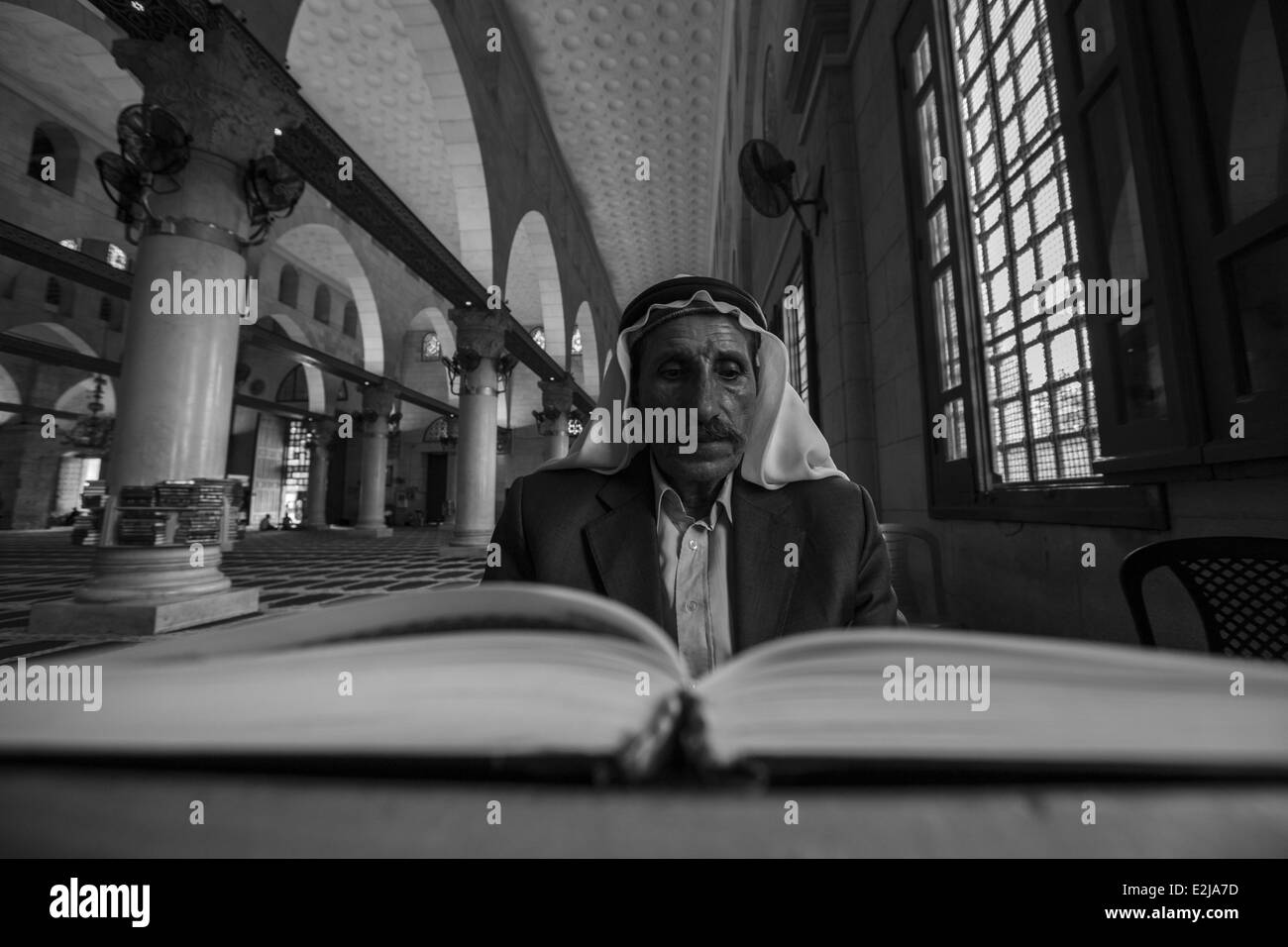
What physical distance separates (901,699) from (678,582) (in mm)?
955

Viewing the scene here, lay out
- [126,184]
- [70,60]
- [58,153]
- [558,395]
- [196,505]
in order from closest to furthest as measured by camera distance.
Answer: [196,505] → [126,184] → [70,60] → [58,153] → [558,395]

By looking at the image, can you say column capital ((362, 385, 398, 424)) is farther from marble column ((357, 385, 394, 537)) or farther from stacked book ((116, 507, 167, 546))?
stacked book ((116, 507, 167, 546))

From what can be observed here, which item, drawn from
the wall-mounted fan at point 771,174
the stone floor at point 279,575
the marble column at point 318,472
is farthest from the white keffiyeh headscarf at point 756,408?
the marble column at point 318,472

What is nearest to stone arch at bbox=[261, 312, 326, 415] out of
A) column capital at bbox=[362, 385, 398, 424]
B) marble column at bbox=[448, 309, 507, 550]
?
column capital at bbox=[362, 385, 398, 424]

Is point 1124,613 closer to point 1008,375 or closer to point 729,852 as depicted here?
point 1008,375

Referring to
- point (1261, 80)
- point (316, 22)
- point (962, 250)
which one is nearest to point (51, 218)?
point (316, 22)

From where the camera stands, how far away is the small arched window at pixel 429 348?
24000 millimetres

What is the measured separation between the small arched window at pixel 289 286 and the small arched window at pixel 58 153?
4.95m

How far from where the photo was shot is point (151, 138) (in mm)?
3770

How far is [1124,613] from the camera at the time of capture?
1.85 metres

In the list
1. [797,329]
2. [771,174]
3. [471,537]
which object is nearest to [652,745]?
[771,174]

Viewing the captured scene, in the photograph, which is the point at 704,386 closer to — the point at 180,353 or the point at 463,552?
the point at 180,353

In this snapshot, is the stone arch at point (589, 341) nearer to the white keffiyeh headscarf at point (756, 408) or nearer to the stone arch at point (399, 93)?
the stone arch at point (399, 93)

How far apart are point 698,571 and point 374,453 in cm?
1555
